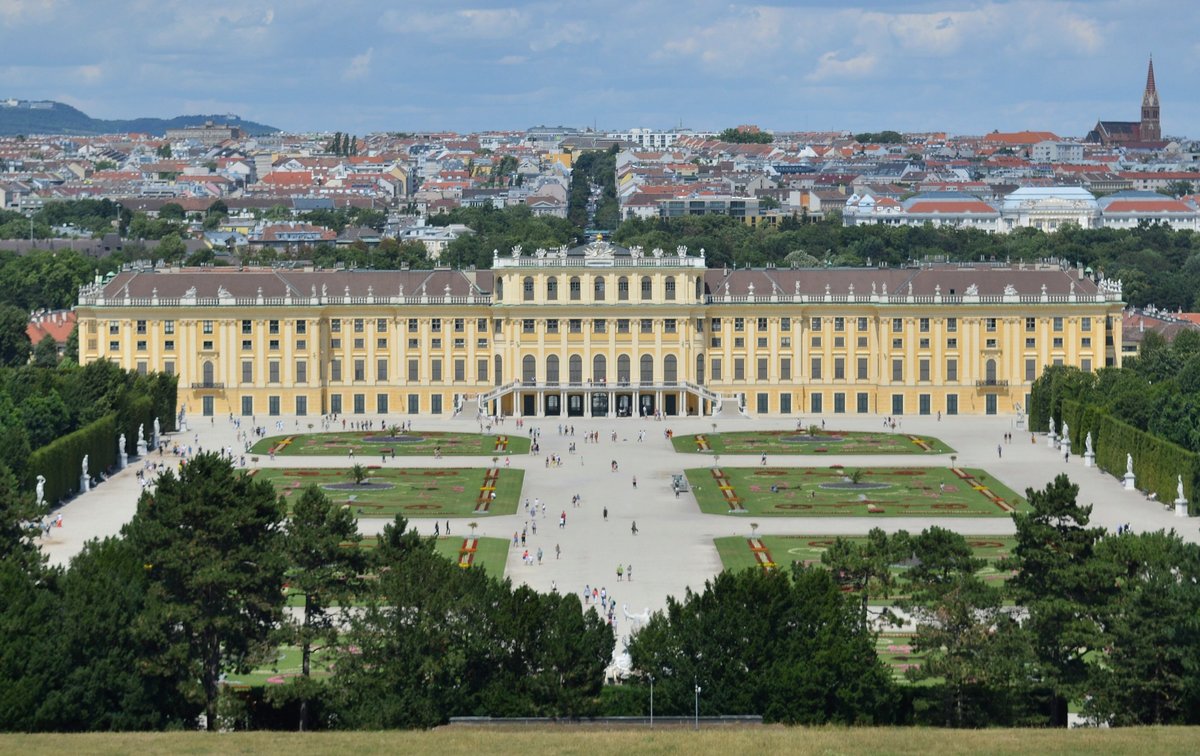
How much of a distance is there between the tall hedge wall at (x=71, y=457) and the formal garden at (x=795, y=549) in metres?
24.0

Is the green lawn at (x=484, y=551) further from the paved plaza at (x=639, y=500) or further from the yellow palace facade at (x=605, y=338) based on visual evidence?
the yellow palace facade at (x=605, y=338)

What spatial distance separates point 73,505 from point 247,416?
108 ft

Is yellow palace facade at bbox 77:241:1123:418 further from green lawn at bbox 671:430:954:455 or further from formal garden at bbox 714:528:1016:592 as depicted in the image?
formal garden at bbox 714:528:1016:592

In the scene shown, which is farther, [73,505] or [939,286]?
[939,286]

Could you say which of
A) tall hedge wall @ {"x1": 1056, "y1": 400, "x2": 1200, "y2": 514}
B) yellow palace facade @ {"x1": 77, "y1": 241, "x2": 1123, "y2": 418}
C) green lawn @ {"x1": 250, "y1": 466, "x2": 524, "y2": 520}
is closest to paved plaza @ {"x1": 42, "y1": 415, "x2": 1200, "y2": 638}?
tall hedge wall @ {"x1": 1056, "y1": 400, "x2": 1200, "y2": 514}

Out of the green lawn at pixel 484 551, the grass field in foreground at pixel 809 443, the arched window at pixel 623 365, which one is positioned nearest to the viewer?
the green lawn at pixel 484 551

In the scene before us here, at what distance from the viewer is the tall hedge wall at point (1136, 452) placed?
82.9m

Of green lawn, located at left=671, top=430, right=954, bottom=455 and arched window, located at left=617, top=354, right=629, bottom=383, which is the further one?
arched window, located at left=617, top=354, right=629, bottom=383

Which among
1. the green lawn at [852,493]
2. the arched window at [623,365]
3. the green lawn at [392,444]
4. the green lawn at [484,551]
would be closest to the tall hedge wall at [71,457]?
the green lawn at [392,444]

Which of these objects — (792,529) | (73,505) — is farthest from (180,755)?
(73,505)

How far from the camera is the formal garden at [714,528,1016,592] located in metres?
69.6

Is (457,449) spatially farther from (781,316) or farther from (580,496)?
(781,316)

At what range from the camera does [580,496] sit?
8681cm

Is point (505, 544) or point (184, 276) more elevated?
point (184, 276)
